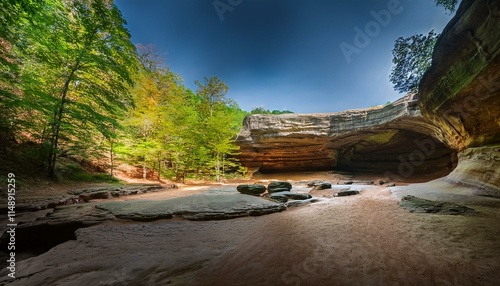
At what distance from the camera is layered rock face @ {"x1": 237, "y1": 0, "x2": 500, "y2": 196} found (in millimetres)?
5016

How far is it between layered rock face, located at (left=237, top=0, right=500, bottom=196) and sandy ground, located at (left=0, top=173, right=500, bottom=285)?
3.90 metres

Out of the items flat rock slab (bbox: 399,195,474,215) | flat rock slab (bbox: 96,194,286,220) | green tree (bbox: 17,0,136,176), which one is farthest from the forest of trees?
flat rock slab (bbox: 399,195,474,215)

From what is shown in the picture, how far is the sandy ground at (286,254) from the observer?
6.86 ft

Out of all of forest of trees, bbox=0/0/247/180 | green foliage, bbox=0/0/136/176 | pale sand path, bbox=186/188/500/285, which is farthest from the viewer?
green foliage, bbox=0/0/136/176

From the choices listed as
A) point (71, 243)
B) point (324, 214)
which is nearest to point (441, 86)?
point (324, 214)

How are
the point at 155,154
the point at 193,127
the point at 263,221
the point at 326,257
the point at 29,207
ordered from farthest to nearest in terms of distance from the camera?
the point at 193,127
the point at 155,154
the point at 29,207
the point at 263,221
the point at 326,257

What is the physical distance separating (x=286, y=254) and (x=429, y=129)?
16264 mm

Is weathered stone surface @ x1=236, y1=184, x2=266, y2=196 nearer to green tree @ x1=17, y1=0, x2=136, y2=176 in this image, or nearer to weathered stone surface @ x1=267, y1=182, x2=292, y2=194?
weathered stone surface @ x1=267, y1=182, x2=292, y2=194

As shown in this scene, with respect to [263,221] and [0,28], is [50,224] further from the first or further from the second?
[0,28]

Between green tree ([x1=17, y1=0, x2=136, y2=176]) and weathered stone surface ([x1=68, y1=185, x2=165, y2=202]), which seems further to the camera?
green tree ([x1=17, y1=0, x2=136, y2=176])

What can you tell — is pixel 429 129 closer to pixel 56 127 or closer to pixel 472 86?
pixel 472 86

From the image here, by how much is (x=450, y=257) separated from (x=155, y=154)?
48.8ft

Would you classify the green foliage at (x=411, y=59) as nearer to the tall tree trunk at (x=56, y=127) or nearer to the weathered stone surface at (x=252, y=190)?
the weathered stone surface at (x=252, y=190)

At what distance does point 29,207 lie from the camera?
4785mm
